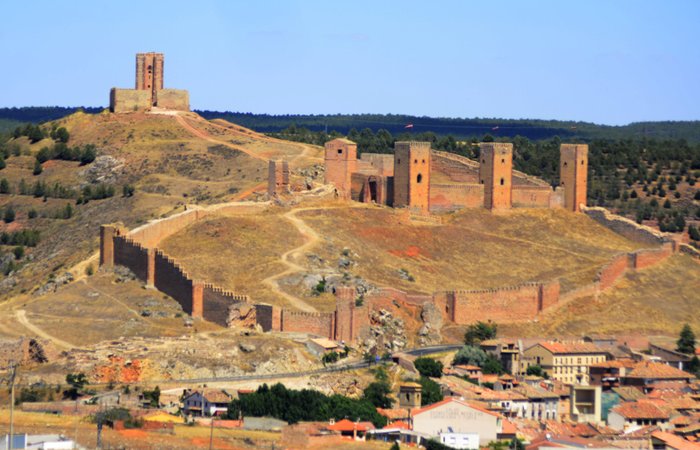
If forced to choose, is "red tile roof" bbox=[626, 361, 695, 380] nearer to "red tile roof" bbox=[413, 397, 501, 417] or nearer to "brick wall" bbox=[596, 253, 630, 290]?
"brick wall" bbox=[596, 253, 630, 290]

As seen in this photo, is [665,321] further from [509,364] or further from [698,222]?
[698,222]

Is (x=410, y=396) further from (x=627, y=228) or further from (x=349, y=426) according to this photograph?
(x=627, y=228)

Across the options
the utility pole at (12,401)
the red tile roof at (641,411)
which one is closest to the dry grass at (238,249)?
the utility pole at (12,401)

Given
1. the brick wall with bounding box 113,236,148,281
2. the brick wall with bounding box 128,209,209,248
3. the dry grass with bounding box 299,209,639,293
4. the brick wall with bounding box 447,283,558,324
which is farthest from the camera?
the dry grass with bounding box 299,209,639,293

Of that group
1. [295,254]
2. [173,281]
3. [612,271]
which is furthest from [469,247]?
[173,281]

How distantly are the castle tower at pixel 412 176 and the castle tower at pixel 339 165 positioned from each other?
Result: 2.39 m

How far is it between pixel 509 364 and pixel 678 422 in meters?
11.0

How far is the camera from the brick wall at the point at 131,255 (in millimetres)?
96938

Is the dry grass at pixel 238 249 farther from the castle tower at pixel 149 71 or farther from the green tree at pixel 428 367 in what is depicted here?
the castle tower at pixel 149 71

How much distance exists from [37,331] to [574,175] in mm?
37765

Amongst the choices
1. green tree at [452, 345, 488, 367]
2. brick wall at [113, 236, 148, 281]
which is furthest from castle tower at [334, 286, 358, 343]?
brick wall at [113, 236, 148, 281]

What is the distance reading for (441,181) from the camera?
11712 centimetres

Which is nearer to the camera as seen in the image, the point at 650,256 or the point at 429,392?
the point at 429,392

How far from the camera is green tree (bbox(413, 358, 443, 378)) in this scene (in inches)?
3477
